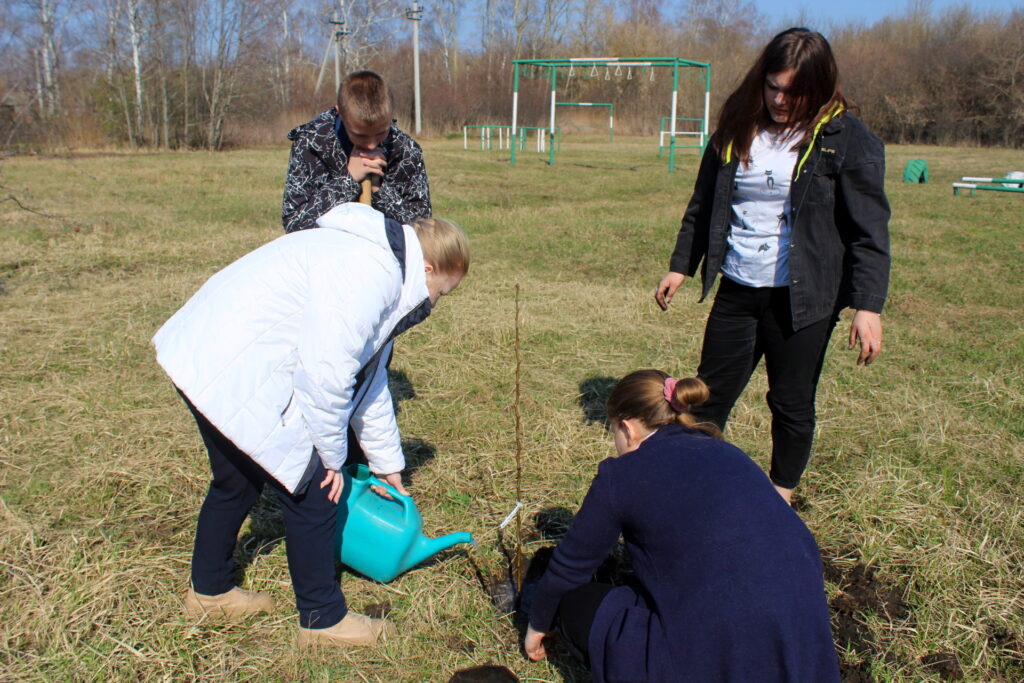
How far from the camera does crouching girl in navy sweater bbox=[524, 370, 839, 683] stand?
1.43 m

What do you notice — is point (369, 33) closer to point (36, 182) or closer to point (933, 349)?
point (36, 182)

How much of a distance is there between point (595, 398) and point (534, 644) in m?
1.97

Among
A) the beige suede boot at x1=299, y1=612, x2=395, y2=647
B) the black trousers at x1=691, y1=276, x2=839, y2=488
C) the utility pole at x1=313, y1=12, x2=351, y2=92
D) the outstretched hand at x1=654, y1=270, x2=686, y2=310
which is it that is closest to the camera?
the beige suede boot at x1=299, y1=612, x2=395, y2=647

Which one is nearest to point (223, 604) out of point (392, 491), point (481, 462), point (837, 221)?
point (392, 491)

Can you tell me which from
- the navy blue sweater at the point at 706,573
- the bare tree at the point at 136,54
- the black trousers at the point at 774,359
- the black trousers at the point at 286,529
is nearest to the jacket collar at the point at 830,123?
the black trousers at the point at 774,359

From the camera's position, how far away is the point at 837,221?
2408 millimetres

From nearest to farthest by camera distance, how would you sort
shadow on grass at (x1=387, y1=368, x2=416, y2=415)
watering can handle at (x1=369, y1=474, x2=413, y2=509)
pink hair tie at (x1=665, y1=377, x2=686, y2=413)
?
pink hair tie at (x1=665, y1=377, x2=686, y2=413) < watering can handle at (x1=369, y1=474, x2=413, y2=509) < shadow on grass at (x1=387, y1=368, x2=416, y2=415)

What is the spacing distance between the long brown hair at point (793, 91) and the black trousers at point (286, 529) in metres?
1.65

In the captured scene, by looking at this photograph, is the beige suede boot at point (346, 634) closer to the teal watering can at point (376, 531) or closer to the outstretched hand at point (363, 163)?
A: the teal watering can at point (376, 531)

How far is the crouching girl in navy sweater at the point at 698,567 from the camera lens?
1.43m

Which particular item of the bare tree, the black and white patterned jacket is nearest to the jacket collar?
the black and white patterned jacket

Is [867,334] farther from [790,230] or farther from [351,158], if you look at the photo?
[351,158]

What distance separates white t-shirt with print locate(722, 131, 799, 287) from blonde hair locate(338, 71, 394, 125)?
117 centimetres

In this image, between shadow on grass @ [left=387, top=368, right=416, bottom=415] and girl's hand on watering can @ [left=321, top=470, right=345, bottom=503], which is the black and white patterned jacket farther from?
shadow on grass @ [left=387, top=368, right=416, bottom=415]
